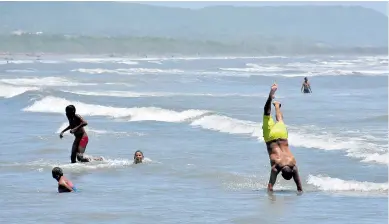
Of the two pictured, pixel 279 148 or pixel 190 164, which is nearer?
pixel 279 148

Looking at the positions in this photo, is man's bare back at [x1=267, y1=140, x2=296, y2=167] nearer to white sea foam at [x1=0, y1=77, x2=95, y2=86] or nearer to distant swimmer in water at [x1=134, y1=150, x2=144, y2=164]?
distant swimmer in water at [x1=134, y1=150, x2=144, y2=164]

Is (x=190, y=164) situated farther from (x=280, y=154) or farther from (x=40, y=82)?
(x=40, y=82)

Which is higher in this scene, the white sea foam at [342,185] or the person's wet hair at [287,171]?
the person's wet hair at [287,171]

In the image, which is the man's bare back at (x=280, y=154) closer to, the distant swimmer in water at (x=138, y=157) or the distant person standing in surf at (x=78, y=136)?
the distant swimmer in water at (x=138, y=157)

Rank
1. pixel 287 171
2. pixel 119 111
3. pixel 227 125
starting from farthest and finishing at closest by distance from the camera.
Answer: pixel 119 111 → pixel 227 125 → pixel 287 171

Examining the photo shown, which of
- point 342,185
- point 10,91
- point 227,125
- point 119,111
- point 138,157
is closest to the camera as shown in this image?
point 342,185

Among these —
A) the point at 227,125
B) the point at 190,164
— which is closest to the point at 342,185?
the point at 190,164

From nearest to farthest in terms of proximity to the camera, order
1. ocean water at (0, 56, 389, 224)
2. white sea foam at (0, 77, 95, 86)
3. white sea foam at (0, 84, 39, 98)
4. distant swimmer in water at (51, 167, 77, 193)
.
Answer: ocean water at (0, 56, 389, 224) < distant swimmer in water at (51, 167, 77, 193) < white sea foam at (0, 84, 39, 98) < white sea foam at (0, 77, 95, 86)

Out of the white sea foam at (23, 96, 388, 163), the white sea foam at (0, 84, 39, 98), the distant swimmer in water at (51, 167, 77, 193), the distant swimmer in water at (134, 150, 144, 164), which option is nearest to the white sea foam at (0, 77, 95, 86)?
the white sea foam at (0, 84, 39, 98)

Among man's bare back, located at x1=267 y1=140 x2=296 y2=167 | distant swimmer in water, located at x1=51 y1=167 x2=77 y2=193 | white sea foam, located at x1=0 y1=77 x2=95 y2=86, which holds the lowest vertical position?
distant swimmer in water, located at x1=51 y1=167 x2=77 y2=193

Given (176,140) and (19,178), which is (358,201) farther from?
(176,140)

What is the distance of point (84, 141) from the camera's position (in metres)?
18.1

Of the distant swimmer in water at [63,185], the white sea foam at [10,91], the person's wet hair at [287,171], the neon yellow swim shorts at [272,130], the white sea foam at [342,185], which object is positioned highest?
the white sea foam at [10,91]

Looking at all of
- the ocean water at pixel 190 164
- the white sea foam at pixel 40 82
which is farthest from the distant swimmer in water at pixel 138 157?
the white sea foam at pixel 40 82
